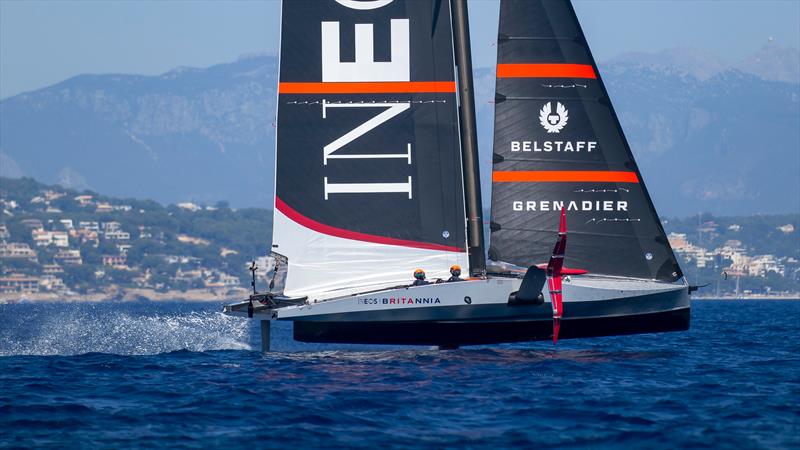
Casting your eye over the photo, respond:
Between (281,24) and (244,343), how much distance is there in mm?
11428

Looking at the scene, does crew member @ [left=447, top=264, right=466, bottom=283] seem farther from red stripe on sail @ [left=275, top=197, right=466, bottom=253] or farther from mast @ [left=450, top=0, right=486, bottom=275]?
mast @ [left=450, top=0, right=486, bottom=275]

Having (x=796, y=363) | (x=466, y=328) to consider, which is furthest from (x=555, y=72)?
(x=796, y=363)

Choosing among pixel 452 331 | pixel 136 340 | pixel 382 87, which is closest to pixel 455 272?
pixel 452 331

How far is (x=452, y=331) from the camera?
1240 inches

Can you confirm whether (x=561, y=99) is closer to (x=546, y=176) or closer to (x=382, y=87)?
(x=546, y=176)

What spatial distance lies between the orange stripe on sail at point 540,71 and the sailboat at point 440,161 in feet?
0.11

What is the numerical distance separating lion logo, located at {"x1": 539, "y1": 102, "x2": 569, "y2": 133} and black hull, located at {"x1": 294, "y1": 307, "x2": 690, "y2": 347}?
4.54 m

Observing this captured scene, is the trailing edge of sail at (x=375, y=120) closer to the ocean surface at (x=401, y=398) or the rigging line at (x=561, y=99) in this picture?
the rigging line at (x=561, y=99)

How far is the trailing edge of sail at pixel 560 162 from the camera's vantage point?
3256 centimetres

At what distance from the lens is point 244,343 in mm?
40469

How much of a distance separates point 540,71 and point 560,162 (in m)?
2.17

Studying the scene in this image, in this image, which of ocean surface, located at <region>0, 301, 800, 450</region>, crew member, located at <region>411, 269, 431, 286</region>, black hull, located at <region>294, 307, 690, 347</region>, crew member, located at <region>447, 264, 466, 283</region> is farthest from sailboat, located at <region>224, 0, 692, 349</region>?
ocean surface, located at <region>0, 301, 800, 450</region>

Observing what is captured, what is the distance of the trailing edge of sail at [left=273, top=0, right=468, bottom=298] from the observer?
3241 centimetres

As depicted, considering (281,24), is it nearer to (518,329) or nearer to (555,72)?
(555,72)
